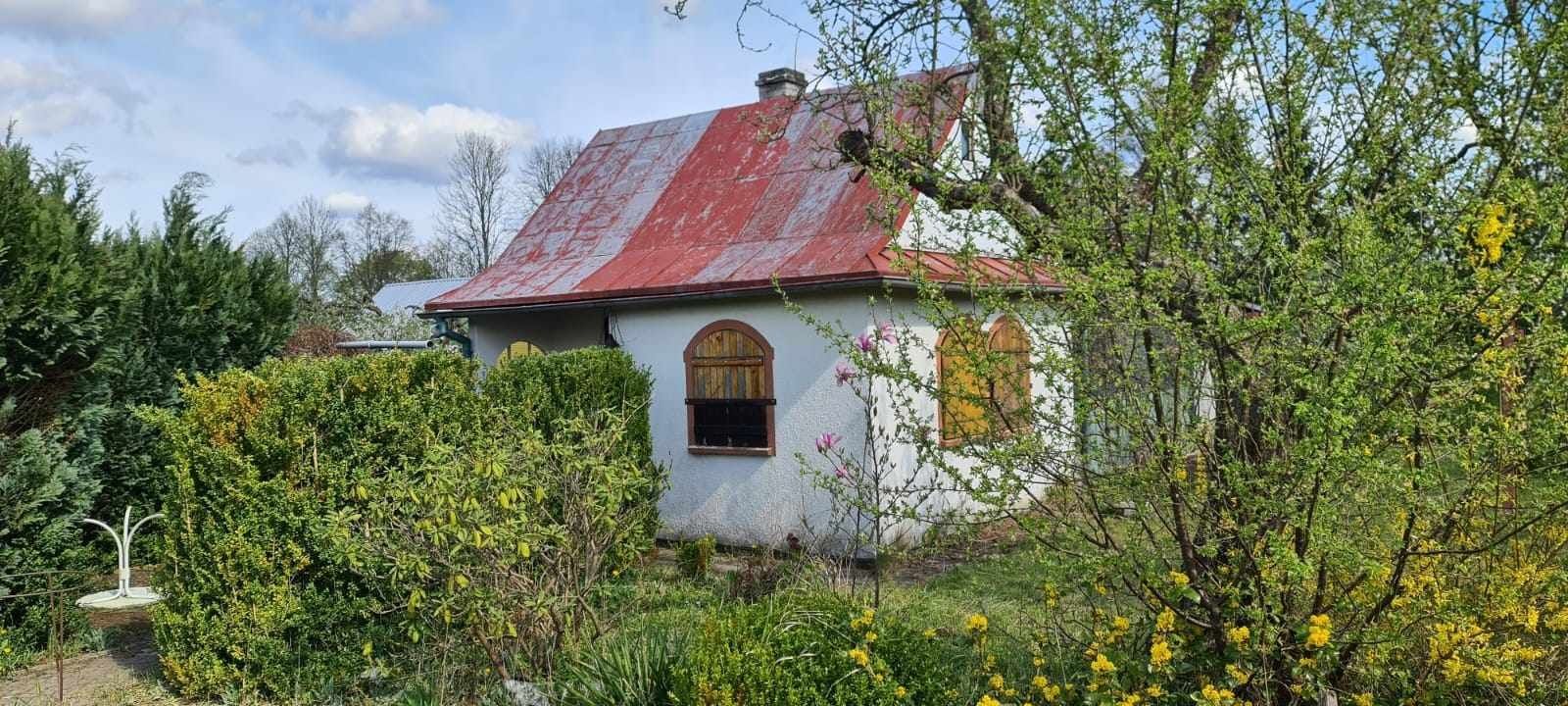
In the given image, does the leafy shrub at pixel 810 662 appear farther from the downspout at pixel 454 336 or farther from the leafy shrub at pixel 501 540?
the downspout at pixel 454 336

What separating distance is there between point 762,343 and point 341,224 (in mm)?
47701

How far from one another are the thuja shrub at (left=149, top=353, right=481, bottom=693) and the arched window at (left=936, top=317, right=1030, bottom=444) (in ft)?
10.2

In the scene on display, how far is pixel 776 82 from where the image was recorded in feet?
42.3

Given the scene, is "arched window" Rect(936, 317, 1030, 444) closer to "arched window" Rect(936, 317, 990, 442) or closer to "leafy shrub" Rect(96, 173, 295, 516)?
"arched window" Rect(936, 317, 990, 442)

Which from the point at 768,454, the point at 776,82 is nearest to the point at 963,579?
the point at 768,454

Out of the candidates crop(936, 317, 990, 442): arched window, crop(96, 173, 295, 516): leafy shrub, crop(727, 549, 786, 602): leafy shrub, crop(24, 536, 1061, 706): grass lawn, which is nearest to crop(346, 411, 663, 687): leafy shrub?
crop(24, 536, 1061, 706): grass lawn

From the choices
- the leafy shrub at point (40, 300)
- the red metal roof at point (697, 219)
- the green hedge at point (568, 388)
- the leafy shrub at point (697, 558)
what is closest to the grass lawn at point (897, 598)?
the leafy shrub at point (697, 558)

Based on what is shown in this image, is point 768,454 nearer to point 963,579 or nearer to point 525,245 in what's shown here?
point 963,579

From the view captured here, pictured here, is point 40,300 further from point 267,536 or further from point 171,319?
point 171,319

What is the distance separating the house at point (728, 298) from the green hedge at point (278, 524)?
3418 mm

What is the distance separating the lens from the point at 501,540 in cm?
481

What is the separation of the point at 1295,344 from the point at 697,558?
229 inches

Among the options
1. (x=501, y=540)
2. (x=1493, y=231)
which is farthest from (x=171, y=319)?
(x=1493, y=231)

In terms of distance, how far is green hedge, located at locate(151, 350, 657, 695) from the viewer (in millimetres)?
5656
